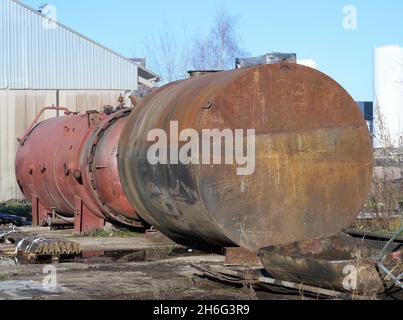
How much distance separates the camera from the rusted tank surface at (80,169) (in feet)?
37.6

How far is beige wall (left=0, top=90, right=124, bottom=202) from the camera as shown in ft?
76.9

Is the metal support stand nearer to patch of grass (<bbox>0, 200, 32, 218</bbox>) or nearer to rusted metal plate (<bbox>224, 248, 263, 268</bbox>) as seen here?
rusted metal plate (<bbox>224, 248, 263, 268</bbox>)

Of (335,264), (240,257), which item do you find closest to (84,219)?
(240,257)

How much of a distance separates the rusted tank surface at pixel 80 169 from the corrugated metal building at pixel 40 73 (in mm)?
9107

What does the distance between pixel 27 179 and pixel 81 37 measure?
11044 millimetres

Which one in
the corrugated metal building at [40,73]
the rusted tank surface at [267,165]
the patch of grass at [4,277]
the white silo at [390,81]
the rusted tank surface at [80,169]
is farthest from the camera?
the white silo at [390,81]

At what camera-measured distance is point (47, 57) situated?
24.5 meters

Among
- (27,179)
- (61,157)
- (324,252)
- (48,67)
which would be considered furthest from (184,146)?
(48,67)

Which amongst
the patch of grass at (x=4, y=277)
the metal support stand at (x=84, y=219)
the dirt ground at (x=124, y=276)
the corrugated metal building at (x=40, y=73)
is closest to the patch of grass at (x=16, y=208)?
the corrugated metal building at (x=40, y=73)

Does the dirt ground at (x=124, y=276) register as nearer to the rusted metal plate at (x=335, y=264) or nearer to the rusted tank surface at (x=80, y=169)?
the rusted metal plate at (x=335, y=264)

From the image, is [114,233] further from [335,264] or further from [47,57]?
[47,57]

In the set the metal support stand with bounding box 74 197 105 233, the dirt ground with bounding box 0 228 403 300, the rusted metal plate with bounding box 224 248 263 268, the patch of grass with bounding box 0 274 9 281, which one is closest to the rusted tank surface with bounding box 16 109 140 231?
the metal support stand with bounding box 74 197 105 233

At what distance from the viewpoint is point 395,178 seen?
12539 mm
